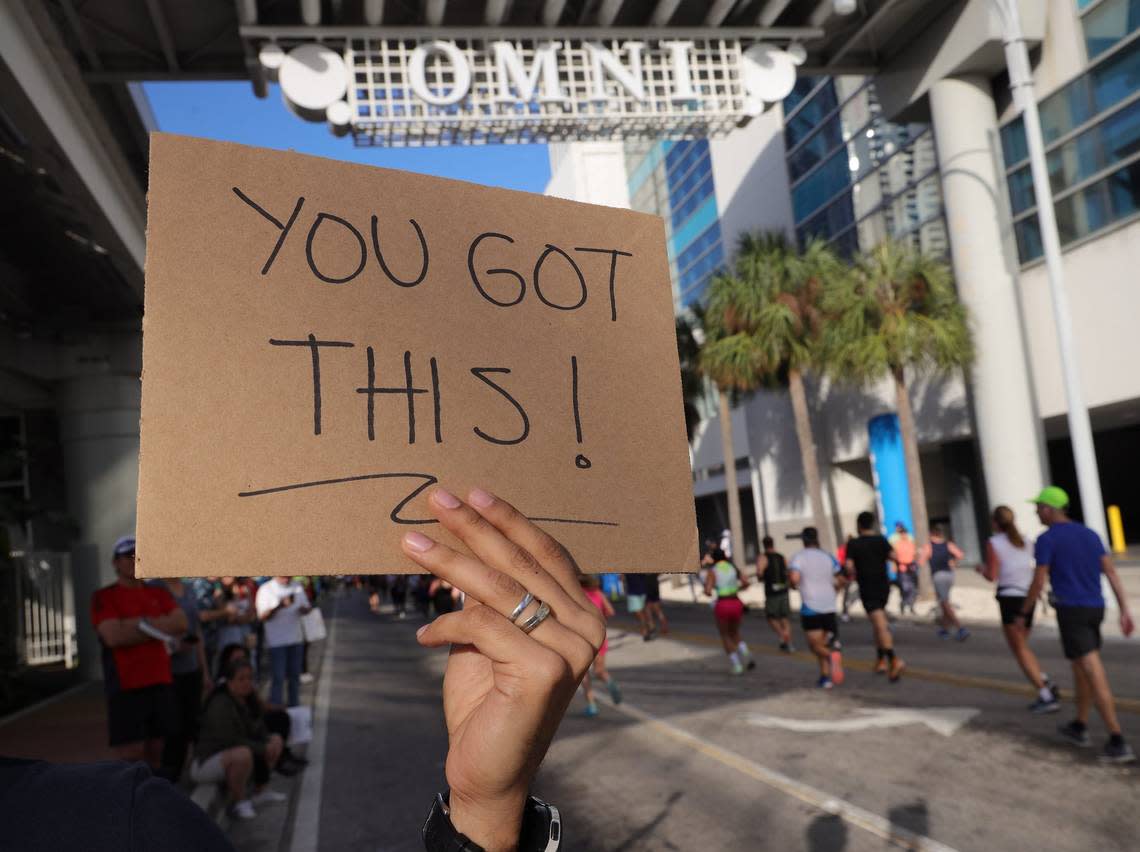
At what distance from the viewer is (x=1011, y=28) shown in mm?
17094

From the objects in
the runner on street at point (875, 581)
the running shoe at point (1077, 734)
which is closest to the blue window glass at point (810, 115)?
the runner on street at point (875, 581)

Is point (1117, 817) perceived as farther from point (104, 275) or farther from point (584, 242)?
point (104, 275)

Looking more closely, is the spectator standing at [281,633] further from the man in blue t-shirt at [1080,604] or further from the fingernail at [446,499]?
the fingernail at [446,499]

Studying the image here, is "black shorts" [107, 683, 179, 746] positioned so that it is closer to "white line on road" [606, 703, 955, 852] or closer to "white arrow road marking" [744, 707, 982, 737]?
"white line on road" [606, 703, 955, 852]

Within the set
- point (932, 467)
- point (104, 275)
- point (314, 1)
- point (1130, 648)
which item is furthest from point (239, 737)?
point (932, 467)

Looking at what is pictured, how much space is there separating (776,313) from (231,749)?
21.0 meters

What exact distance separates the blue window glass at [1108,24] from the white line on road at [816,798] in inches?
759

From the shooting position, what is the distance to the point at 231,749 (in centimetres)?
752

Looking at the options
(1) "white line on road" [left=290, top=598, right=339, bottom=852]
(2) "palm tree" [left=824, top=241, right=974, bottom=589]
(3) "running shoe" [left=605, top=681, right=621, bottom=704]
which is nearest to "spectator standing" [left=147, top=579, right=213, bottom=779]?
(1) "white line on road" [left=290, top=598, right=339, bottom=852]

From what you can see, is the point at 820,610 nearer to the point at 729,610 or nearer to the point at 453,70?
the point at 729,610

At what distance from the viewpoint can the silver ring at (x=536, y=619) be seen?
1.45 m

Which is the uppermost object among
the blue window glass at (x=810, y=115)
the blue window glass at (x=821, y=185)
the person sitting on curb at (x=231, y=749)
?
the blue window glass at (x=810, y=115)

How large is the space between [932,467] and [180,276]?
36.6 meters

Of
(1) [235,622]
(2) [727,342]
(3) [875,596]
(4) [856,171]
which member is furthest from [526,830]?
(4) [856,171]
